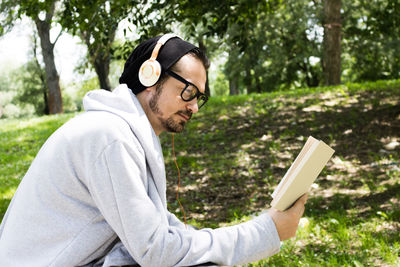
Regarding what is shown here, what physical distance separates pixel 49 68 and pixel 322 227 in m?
19.4

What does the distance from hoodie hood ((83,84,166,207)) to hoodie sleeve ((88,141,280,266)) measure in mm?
79

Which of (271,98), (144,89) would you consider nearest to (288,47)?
(271,98)

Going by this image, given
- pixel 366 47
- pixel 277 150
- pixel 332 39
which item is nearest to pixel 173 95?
pixel 277 150

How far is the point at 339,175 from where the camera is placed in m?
5.98

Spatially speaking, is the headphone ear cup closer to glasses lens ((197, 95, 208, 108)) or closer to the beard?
the beard

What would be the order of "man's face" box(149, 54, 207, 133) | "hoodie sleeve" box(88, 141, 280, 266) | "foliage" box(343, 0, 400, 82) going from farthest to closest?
"foliage" box(343, 0, 400, 82) → "man's face" box(149, 54, 207, 133) → "hoodie sleeve" box(88, 141, 280, 266)

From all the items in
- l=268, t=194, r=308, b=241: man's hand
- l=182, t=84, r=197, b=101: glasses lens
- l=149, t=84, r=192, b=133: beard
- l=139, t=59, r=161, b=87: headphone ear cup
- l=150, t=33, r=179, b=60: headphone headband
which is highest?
l=150, t=33, r=179, b=60: headphone headband

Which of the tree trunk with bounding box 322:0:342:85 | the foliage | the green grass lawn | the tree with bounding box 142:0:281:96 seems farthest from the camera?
the foliage

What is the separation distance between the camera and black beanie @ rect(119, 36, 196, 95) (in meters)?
2.09

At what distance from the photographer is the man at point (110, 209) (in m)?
1.71

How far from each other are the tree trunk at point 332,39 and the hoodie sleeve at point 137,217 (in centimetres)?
893

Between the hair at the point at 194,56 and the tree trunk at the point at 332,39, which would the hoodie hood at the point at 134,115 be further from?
the tree trunk at the point at 332,39

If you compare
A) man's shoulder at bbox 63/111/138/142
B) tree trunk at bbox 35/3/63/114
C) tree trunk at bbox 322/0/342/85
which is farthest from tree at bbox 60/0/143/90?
tree trunk at bbox 35/3/63/114

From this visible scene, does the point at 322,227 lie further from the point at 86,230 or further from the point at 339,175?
the point at 86,230
